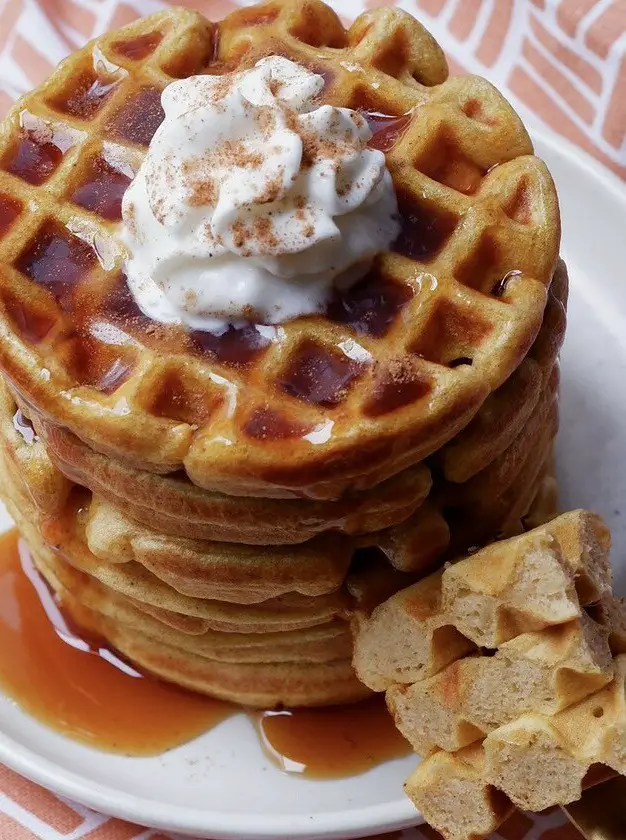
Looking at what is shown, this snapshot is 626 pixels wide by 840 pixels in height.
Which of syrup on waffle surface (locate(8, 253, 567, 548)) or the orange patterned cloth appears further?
the orange patterned cloth

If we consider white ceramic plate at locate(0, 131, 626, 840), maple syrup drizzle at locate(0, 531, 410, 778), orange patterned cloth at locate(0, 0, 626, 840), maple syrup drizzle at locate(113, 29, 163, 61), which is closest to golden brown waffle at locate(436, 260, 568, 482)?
white ceramic plate at locate(0, 131, 626, 840)

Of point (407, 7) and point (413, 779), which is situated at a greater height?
point (407, 7)

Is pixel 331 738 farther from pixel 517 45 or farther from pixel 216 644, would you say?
pixel 517 45

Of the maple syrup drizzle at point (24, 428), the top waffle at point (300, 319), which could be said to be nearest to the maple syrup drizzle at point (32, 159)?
the top waffle at point (300, 319)

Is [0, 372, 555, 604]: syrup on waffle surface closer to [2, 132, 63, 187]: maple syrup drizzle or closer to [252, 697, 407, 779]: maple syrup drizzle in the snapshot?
[252, 697, 407, 779]: maple syrup drizzle

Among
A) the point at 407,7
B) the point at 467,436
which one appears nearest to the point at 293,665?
the point at 467,436

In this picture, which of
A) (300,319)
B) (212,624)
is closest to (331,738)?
(212,624)

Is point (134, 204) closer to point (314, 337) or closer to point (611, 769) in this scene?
point (314, 337)
